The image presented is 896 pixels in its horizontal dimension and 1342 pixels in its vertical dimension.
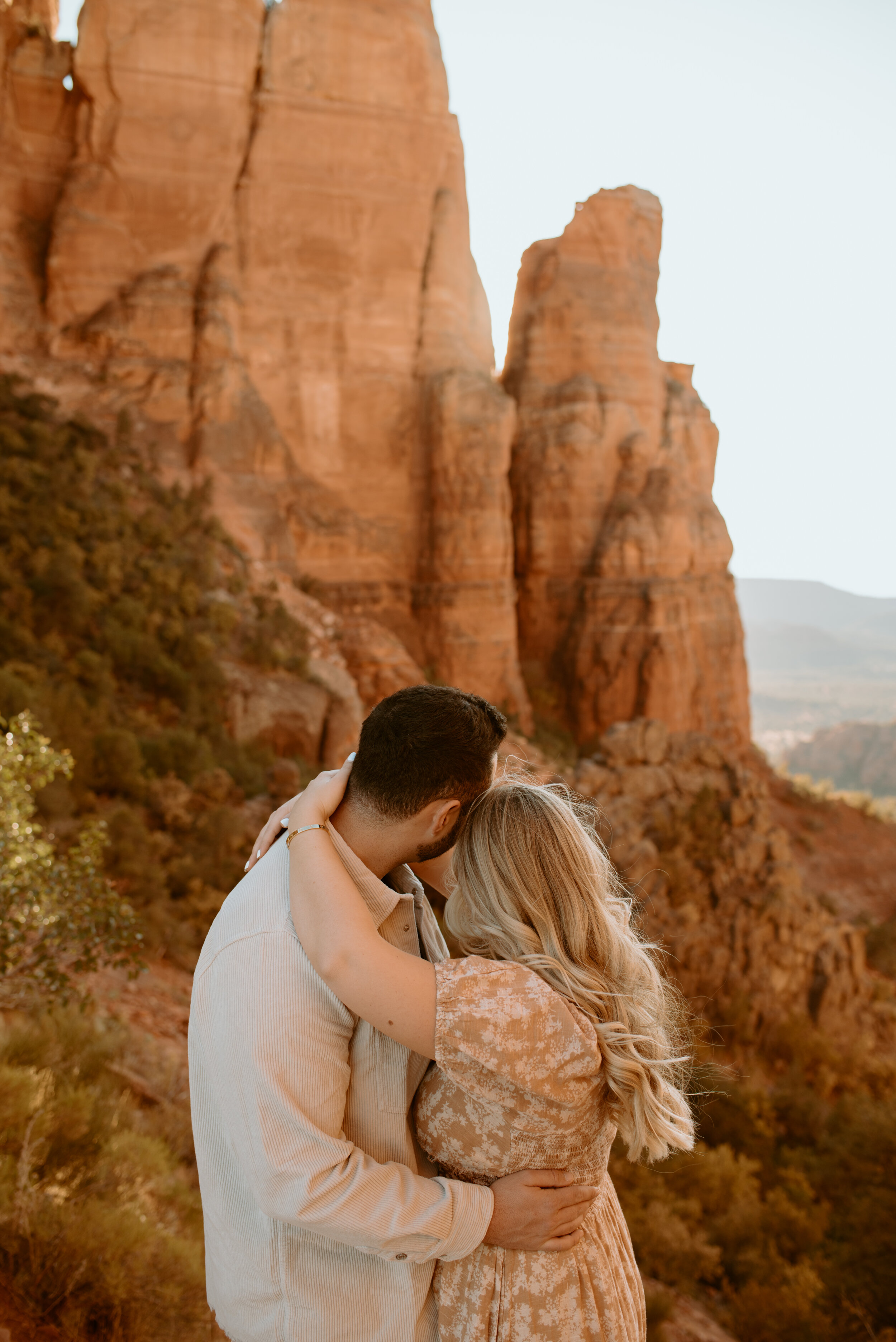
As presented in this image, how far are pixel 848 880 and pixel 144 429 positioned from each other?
1731 centimetres

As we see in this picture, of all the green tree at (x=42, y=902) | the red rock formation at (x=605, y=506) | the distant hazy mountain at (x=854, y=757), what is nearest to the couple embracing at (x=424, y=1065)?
the green tree at (x=42, y=902)

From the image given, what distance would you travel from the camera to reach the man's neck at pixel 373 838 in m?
1.75

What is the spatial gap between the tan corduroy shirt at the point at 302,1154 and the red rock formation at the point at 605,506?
1822 cm

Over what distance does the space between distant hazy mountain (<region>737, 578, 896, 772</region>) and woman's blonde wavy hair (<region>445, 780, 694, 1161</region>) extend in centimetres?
5397

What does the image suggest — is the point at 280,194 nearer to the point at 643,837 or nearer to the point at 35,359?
the point at 35,359

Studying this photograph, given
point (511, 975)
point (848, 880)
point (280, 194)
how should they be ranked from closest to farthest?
point (511, 975), point (280, 194), point (848, 880)

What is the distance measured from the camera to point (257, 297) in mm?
16516

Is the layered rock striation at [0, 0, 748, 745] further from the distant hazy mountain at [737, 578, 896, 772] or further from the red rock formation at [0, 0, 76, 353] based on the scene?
the distant hazy mountain at [737, 578, 896, 772]

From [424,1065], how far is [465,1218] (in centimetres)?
27

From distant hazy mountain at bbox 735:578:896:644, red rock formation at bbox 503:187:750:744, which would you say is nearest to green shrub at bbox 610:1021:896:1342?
red rock formation at bbox 503:187:750:744

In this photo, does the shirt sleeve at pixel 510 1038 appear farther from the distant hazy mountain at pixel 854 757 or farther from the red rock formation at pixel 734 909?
the distant hazy mountain at pixel 854 757

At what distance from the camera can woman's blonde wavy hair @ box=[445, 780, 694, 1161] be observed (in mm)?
1642

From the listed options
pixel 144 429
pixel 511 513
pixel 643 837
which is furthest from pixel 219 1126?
pixel 511 513

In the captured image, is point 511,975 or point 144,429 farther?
point 144,429
